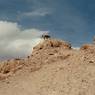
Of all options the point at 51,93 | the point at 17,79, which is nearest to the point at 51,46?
the point at 17,79

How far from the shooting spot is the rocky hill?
23.6m

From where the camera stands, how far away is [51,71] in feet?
85.8

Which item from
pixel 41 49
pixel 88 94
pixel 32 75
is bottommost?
pixel 88 94

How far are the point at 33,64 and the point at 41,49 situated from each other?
2814 mm

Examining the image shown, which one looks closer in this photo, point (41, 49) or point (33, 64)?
point (33, 64)

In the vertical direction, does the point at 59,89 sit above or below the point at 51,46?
below

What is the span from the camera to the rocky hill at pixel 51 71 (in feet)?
77.5

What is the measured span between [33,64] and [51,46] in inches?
139

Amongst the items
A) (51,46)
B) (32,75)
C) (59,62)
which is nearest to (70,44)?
(51,46)

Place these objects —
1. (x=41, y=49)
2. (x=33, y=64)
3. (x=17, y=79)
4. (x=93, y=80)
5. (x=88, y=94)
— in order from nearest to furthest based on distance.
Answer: (x=88, y=94) → (x=93, y=80) → (x=17, y=79) → (x=33, y=64) → (x=41, y=49)

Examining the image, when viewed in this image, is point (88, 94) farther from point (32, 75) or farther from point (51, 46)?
point (51, 46)

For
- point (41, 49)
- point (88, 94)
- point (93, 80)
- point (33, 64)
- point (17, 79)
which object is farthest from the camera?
point (41, 49)

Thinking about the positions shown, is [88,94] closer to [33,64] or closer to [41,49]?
[33,64]

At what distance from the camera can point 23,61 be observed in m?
28.6
